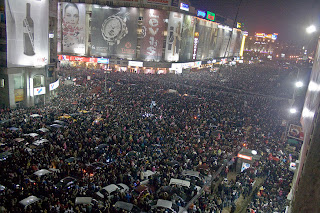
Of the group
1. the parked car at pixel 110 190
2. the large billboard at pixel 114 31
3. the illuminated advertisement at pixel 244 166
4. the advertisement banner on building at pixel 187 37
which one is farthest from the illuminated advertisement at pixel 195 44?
the parked car at pixel 110 190

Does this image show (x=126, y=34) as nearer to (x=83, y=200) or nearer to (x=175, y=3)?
(x=175, y=3)

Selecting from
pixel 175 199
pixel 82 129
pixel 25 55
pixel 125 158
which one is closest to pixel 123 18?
pixel 25 55

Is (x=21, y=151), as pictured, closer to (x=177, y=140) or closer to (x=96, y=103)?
(x=177, y=140)

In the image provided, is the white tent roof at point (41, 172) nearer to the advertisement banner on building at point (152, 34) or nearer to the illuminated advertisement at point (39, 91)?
the illuminated advertisement at point (39, 91)

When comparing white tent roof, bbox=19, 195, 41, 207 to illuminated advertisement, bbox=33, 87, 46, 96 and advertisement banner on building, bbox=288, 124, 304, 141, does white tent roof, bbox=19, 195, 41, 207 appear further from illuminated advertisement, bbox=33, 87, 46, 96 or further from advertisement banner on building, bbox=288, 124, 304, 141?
illuminated advertisement, bbox=33, 87, 46, 96

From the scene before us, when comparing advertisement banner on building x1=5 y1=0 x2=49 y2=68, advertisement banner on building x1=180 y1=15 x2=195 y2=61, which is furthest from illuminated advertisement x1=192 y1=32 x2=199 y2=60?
advertisement banner on building x1=5 y1=0 x2=49 y2=68
